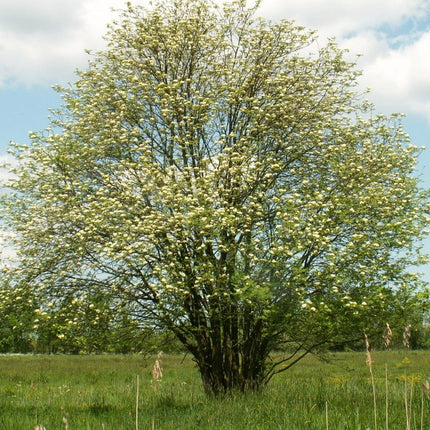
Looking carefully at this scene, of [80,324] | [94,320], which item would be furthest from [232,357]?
[80,324]

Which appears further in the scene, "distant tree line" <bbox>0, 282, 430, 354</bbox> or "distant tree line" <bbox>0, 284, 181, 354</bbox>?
"distant tree line" <bbox>0, 284, 181, 354</bbox>

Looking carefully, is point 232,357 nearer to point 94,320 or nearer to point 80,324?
point 94,320

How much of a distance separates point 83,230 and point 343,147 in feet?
24.2

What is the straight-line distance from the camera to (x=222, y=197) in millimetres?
13852

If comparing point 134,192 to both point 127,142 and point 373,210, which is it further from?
point 373,210

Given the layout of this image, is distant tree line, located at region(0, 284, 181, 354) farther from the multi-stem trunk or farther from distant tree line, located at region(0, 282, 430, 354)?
the multi-stem trunk

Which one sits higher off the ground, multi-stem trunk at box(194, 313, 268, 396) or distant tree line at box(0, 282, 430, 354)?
distant tree line at box(0, 282, 430, 354)

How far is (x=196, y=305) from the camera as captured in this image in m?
14.6

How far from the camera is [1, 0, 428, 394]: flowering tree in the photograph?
1340cm

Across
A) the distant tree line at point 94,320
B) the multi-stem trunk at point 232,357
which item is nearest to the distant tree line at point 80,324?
the distant tree line at point 94,320

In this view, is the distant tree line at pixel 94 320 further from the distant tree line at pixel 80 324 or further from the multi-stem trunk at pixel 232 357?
the multi-stem trunk at pixel 232 357

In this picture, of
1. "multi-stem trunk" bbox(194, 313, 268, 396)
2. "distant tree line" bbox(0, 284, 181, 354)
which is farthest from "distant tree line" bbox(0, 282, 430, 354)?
"multi-stem trunk" bbox(194, 313, 268, 396)

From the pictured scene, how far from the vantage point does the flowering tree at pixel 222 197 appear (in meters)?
13.4

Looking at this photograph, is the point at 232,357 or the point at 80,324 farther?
the point at 232,357
